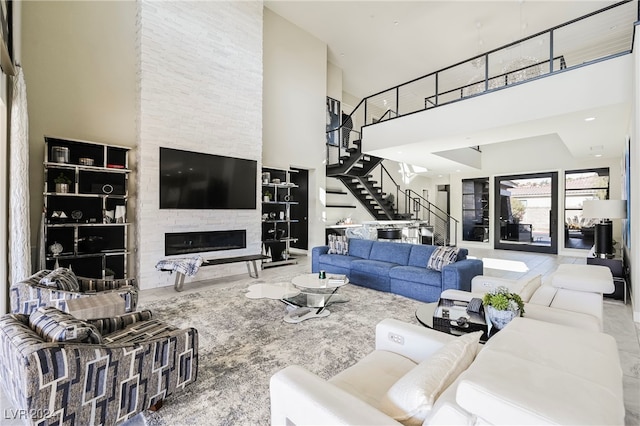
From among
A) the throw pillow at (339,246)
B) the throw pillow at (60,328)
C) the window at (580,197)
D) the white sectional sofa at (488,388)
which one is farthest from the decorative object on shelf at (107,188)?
the window at (580,197)

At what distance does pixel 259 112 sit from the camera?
667cm

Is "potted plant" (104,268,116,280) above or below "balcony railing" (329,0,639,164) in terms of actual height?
below

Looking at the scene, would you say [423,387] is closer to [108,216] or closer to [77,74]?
[108,216]

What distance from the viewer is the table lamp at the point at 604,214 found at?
4.93 m

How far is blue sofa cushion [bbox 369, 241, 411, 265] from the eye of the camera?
502 centimetres

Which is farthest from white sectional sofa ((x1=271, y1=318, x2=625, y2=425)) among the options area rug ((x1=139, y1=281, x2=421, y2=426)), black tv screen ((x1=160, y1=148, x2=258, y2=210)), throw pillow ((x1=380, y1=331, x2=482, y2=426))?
black tv screen ((x1=160, y1=148, x2=258, y2=210))

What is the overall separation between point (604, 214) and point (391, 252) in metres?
3.50


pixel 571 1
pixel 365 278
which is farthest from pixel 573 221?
pixel 365 278

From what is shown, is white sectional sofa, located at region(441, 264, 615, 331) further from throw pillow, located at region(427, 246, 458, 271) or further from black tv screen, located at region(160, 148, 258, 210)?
black tv screen, located at region(160, 148, 258, 210)

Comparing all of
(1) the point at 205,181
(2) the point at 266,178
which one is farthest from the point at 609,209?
(1) the point at 205,181

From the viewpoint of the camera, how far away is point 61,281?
2.70m

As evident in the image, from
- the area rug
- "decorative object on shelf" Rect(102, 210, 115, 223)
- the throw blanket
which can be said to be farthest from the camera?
"decorative object on shelf" Rect(102, 210, 115, 223)

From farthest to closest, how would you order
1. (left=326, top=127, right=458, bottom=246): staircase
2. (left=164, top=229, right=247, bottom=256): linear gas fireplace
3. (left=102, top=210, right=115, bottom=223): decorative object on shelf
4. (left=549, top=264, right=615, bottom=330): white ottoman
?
(left=326, top=127, right=458, bottom=246): staircase → (left=164, top=229, right=247, bottom=256): linear gas fireplace → (left=102, top=210, right=115, bottom=223): decorative object on shelf → (left=549, top=264, right=615, bottom=330): white ottoman

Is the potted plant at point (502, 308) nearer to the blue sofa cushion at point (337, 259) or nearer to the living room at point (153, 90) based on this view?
the living room at point (153, 90)
